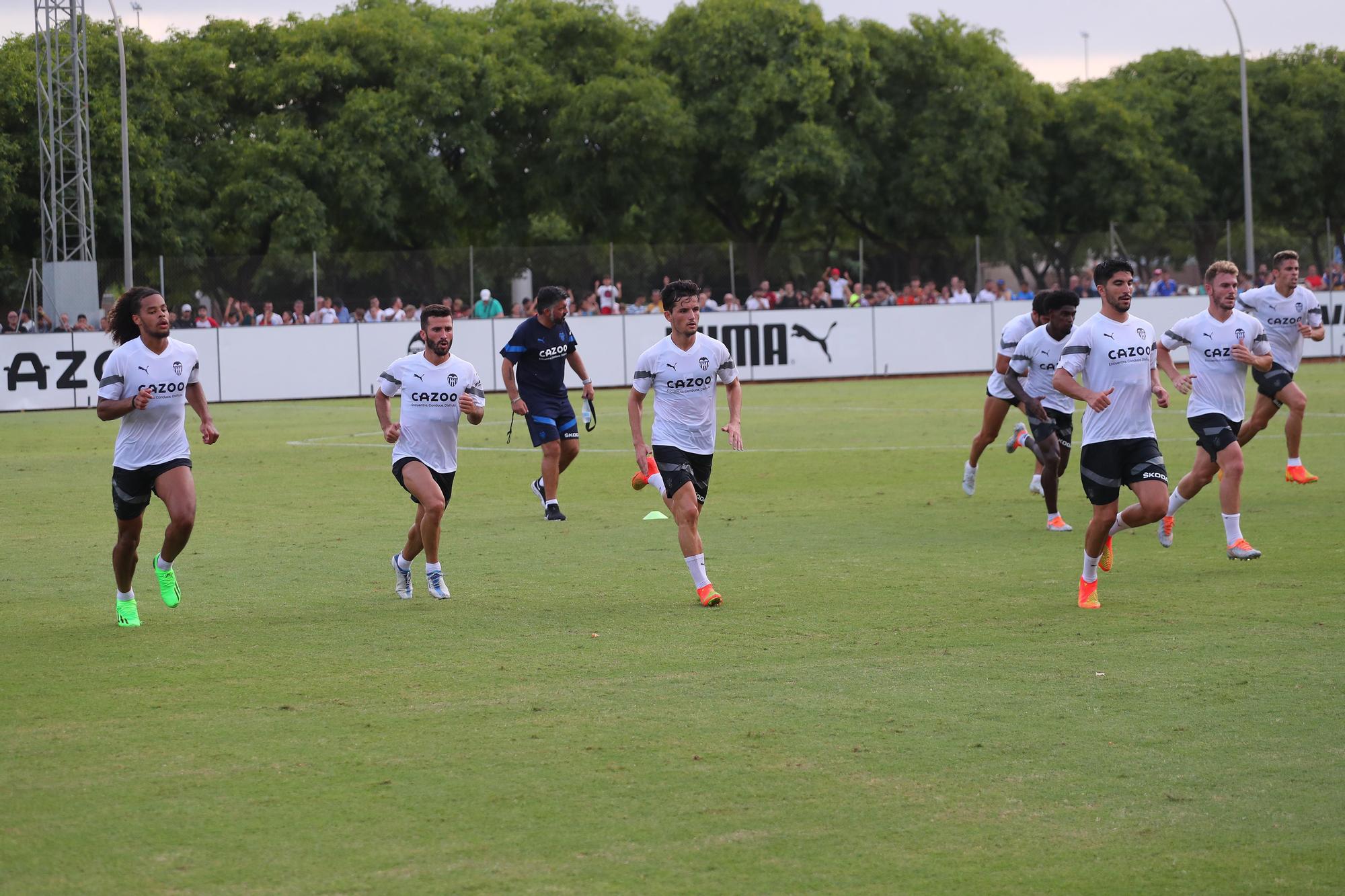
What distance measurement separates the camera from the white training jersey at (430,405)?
10.6 m

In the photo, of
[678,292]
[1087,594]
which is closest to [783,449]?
[678,292]

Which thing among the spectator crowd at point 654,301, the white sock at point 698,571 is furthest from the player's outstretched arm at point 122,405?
the spectator crowd at point 654,301

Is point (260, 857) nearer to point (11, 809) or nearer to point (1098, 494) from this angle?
point (11, 809)

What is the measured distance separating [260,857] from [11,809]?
1.15 meters

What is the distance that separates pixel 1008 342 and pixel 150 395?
303 inches

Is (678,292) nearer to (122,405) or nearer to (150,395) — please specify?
(150,395)

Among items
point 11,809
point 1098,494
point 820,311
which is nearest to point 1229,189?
point 820,311

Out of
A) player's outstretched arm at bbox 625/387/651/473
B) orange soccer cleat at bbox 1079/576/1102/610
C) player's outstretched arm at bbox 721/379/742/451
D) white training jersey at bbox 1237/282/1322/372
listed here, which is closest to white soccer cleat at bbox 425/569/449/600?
player's outstretched arm at bbox 625/387/651/473

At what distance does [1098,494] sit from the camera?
9844 millimetres

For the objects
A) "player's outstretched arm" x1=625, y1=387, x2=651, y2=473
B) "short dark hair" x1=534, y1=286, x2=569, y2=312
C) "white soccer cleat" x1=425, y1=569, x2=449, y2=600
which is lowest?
"white soccer cleat" x1=425, y1=569, x2=449, y2=600

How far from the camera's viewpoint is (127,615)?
966 centimetres

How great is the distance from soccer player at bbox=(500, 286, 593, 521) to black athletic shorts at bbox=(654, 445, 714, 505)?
4753mm

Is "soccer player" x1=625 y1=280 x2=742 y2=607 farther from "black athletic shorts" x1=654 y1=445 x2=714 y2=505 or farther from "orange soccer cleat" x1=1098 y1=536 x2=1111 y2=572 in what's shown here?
"orange soccer cleat" x1=1098 y1=536 x2=1111 y2=572

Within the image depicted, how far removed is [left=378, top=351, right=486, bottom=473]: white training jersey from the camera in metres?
10.6
